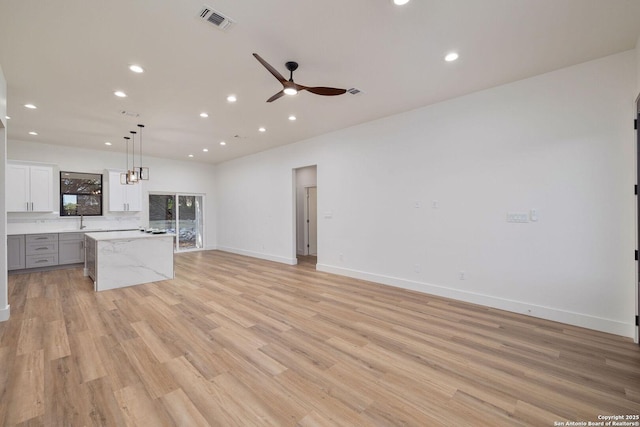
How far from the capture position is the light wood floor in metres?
1.83

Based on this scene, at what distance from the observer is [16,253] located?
5820mm

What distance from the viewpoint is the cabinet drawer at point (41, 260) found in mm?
5992

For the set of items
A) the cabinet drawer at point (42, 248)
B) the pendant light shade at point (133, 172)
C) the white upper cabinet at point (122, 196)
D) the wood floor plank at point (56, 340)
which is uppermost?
the pendant light shade at point (133, 172)

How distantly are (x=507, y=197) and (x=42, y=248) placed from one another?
9.30 metres

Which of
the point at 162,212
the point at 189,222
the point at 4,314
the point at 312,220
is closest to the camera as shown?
the point at 4,314

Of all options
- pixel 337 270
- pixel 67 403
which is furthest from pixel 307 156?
pixel 67 403

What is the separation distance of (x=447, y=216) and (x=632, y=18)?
270cm

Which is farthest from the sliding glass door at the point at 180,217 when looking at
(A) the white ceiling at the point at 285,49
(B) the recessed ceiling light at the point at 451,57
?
(B) the recessed ceiling light at the point at 451,57

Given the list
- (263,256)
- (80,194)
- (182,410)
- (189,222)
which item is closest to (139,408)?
(182,410)

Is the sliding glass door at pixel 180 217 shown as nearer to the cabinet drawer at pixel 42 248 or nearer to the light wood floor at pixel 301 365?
the cabinet drawer at pixel 42 248

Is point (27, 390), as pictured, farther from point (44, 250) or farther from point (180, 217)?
point (180, 217)

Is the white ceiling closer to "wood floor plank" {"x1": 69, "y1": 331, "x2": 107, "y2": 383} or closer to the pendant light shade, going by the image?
the pendant light shade

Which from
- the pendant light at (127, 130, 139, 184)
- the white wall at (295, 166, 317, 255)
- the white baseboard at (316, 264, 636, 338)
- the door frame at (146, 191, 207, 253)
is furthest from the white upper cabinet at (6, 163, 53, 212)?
the white baseboard at (316, 264, 636, 338)

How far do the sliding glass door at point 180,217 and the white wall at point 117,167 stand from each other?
8.9 inches
